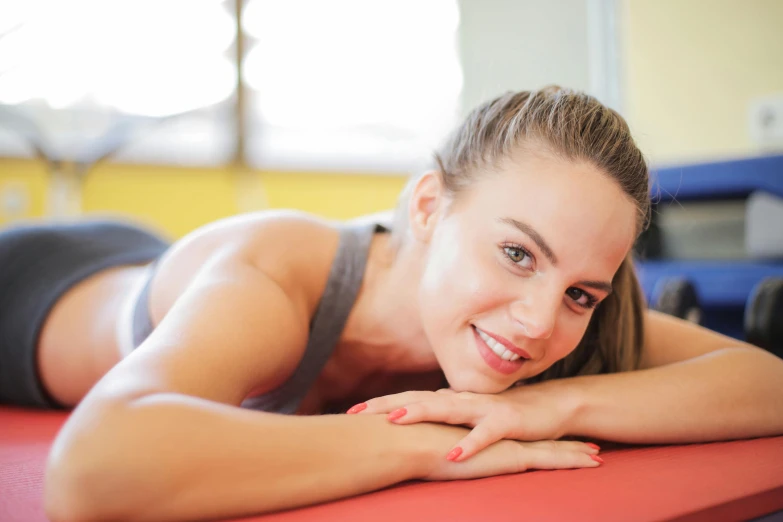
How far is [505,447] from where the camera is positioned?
802 mm

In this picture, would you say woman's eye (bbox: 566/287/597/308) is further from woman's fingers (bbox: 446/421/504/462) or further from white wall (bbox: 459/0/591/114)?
white wall (bbox: 459/0/591/114)

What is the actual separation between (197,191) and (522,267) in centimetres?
271

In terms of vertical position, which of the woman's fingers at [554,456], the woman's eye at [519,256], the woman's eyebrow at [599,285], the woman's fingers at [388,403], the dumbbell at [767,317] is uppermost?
the woman's eye at [519,256]

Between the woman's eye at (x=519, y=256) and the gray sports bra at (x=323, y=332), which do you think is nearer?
the woman's eye at (x=519, y=256)

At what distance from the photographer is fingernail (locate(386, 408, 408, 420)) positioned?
78 centimetres

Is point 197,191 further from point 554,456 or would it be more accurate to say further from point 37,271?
point 554,456

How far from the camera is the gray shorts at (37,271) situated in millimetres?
1386

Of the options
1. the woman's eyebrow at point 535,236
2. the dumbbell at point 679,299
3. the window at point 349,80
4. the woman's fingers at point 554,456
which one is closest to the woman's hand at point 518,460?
the woman's fingers at point 554,456

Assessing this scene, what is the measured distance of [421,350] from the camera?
1077mm

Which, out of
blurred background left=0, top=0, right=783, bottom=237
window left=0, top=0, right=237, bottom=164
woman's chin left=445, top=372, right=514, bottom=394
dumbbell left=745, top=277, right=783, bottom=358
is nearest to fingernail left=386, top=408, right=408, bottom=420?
woman's chin left=445, top=372, right=514, bottom=394

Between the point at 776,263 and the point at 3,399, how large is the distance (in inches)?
74.8

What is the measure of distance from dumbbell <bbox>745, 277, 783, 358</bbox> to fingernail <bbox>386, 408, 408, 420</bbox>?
0.85 meters

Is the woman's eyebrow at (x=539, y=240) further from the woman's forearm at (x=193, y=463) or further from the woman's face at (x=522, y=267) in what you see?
the woman's forearm at (x=193, y=463)

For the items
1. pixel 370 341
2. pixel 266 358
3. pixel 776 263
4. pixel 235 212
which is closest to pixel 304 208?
pixel 235 212
